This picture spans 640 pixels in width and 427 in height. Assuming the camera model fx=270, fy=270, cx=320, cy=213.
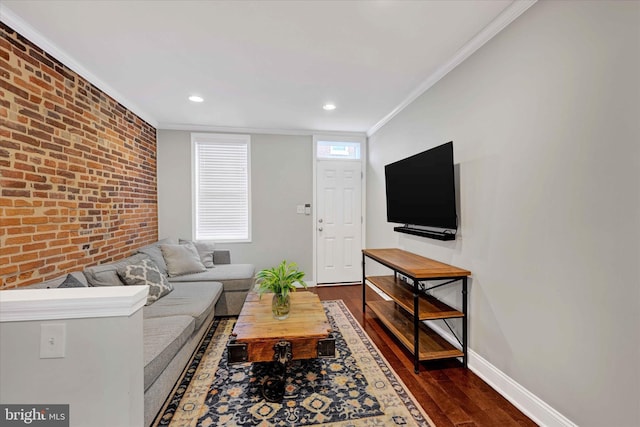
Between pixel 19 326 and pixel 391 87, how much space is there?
3.09 meters

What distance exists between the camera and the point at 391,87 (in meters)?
2.81

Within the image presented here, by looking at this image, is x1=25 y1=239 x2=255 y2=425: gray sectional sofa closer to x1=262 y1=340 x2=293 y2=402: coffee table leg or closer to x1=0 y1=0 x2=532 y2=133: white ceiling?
x1=262 y1=340 x2=293 y2=402: coffee table leg

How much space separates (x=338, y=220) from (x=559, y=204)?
3.22 m

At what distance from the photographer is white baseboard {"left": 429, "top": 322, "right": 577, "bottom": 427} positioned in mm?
1518

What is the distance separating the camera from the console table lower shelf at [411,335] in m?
2.12

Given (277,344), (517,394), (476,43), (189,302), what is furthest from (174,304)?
(476,43)

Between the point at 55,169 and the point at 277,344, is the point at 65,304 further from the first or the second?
the point at 55,169

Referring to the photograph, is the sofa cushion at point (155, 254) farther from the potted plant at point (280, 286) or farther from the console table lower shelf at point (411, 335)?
the console table lower shelf at point (411, 335)

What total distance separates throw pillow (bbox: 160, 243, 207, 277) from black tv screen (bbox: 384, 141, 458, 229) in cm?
250

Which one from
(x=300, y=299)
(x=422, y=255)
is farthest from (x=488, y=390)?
(x=300, y=299)

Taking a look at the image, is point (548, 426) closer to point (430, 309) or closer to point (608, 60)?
point (430, 309)

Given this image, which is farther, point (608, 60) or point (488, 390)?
point (488, 390)

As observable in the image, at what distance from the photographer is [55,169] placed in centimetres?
212

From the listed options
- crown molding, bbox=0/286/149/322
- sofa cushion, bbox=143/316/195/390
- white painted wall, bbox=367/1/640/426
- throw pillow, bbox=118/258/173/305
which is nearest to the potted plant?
sofa cushion, bbox=143/316/195/390
